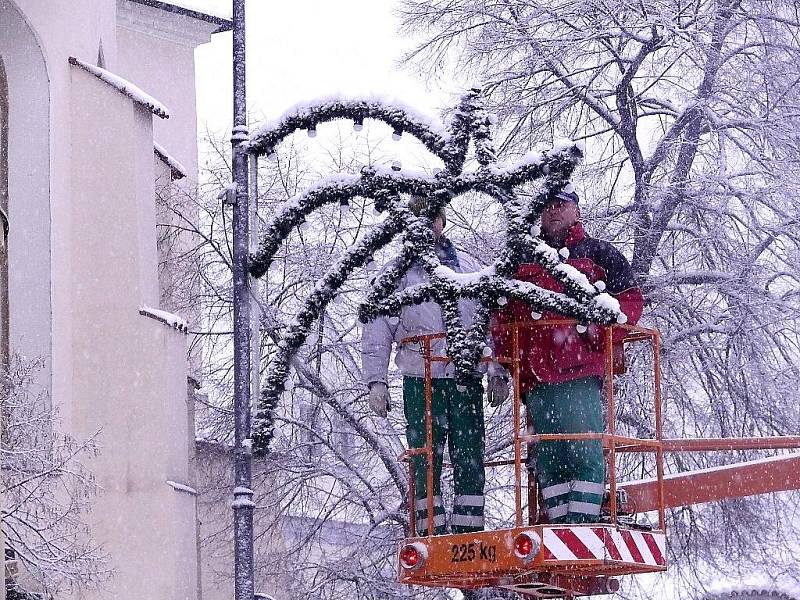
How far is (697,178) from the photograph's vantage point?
1484cm

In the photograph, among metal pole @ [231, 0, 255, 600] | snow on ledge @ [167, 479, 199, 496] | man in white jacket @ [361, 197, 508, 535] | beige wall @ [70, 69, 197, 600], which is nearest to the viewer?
man in white jacket @ [361, 197, 508, 535]

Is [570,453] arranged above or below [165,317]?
below

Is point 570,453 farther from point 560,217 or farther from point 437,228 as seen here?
point 437,228

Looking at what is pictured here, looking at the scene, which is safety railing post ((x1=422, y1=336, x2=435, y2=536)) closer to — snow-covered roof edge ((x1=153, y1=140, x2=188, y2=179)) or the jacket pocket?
the jacket pocket

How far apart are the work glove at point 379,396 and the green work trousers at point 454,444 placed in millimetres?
220

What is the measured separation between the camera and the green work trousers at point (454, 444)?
8.38 metres

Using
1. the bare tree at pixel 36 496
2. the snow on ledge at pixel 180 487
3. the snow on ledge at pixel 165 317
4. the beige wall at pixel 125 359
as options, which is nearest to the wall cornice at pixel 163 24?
the beige wall at pixel 125 359

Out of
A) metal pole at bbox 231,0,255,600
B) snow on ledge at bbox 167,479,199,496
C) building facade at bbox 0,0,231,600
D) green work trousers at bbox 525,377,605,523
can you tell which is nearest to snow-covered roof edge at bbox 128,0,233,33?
building facade at bbox 0,0,231,600

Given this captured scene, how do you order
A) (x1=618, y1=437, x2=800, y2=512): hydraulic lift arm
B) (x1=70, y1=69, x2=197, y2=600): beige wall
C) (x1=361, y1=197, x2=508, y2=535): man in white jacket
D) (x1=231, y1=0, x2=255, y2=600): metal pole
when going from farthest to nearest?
(x1=70, y1=69, x2=197, y2=600): beige wall, (x1=618, y1=437, x2=800, y2=512): hydraulic lift arm, (x1=231, y1=0, x2=255, y2=600): metal pole, (x1=361, y1=197, x2=508, y2=535): man in white jacket

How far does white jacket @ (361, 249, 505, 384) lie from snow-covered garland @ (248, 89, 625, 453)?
40cm

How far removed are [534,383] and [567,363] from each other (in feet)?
0.91

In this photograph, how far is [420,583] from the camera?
8.28 meters

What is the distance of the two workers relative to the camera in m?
8.05

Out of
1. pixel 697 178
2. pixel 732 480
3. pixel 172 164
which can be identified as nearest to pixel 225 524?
pixel 172 164
